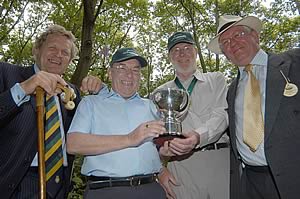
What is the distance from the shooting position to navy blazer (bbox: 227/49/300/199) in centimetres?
285

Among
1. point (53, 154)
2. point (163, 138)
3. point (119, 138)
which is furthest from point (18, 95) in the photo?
point (163, 138)

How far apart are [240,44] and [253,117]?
0.79 meters

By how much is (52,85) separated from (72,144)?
518 millimetres

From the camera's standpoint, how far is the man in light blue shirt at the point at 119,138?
2586 mm

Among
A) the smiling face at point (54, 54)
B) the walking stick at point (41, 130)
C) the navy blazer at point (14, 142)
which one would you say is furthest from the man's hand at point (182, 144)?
the smiling face at point (54, 54)

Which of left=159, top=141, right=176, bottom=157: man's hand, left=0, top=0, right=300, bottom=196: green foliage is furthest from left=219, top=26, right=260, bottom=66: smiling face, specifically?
left=0, top=0, right=300, bottom=196: green foliage

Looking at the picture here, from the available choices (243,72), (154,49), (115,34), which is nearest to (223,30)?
(243,72)

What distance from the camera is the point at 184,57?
12.6 feet

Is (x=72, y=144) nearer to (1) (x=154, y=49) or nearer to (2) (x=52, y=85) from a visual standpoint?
(2) (x=52, y=85)

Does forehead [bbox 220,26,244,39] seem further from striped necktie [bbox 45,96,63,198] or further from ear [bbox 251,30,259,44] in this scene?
striped necktie [bbox 45,96,63,198]

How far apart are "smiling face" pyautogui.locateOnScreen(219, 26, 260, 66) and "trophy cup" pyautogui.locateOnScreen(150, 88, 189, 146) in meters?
0.83

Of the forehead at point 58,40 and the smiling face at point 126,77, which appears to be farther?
the forehead at point 58,40

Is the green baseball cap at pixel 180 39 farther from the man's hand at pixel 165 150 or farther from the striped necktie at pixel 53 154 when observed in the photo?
the striped necktie at pixel 53 154

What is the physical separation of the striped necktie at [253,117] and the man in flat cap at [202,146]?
37 cm
